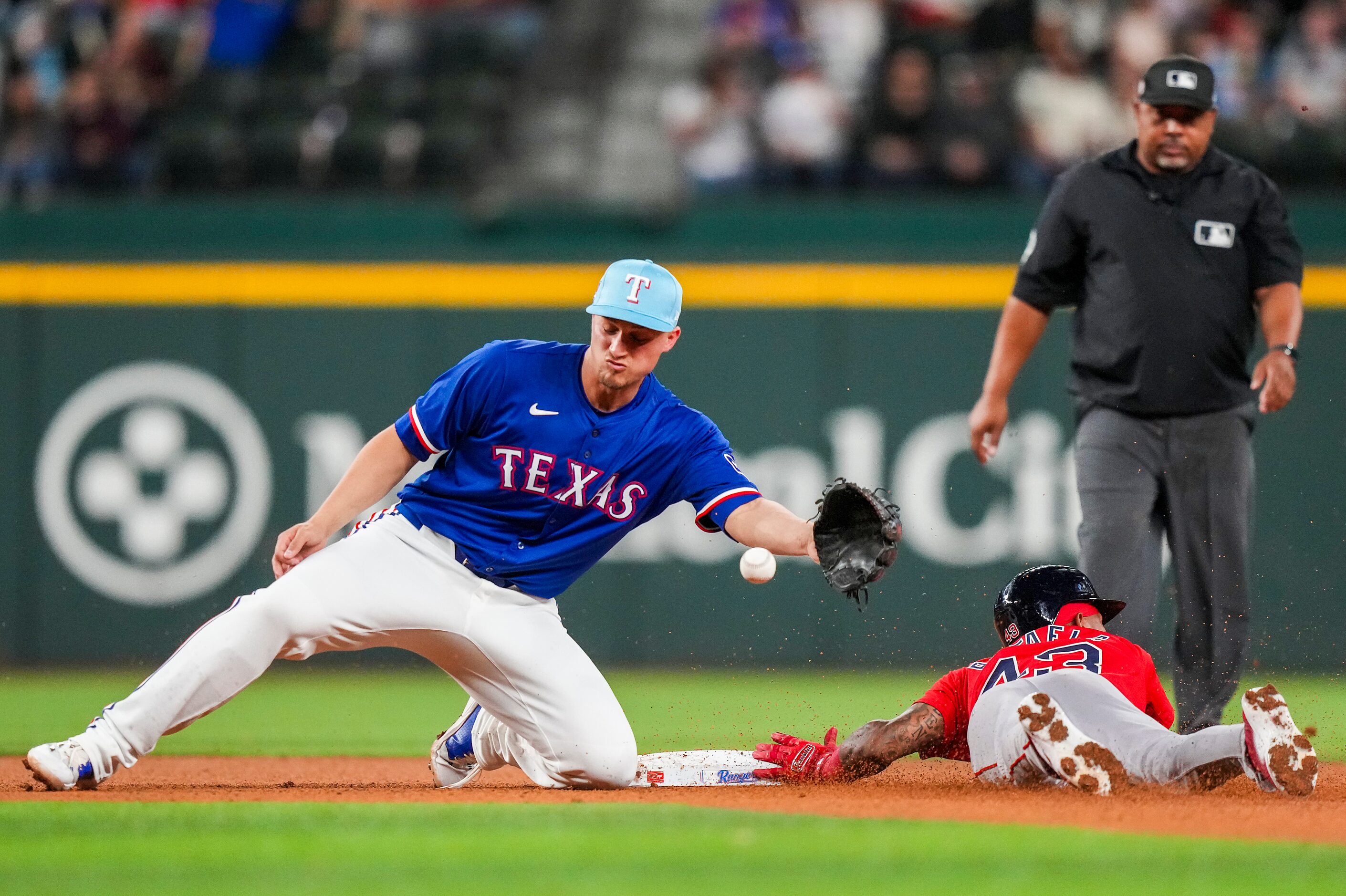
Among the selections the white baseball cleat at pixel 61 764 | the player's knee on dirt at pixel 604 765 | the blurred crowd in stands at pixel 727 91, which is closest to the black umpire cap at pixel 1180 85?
the player's knee on dirt at pixel 604 765

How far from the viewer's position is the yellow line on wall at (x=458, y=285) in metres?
10.1

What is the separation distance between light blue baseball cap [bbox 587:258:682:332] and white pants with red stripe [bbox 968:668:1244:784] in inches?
59.2

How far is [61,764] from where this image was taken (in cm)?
460

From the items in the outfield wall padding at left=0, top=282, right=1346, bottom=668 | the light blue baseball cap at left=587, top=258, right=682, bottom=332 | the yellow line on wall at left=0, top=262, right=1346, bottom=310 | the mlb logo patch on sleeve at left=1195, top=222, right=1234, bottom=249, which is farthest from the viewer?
the yellow line on wall at left=0, top=262, right=1346, bottom=310

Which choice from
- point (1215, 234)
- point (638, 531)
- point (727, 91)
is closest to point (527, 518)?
point (1215, 234)

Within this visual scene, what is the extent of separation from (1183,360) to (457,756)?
2850 millimetres

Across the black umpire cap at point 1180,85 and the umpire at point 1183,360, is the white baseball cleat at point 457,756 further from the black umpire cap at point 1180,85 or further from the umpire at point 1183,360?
the black umpire cap at point 1180,85

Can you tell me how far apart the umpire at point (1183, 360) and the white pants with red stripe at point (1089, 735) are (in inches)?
35.0

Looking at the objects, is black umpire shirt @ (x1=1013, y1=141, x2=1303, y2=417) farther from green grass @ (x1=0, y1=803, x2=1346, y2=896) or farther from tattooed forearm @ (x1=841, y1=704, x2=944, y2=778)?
green grass @ (x1=0, y1=803, x2=1346, y2=896)

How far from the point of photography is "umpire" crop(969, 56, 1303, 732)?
18.7 feet

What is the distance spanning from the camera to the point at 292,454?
10.1m

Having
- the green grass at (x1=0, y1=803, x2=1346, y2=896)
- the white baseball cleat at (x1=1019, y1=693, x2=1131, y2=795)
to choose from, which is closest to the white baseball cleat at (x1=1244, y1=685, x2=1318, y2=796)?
the white baseball cleat at (x1=1019, y1=693, x2=1131, y2=795)

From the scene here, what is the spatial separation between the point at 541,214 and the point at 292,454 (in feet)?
7.13

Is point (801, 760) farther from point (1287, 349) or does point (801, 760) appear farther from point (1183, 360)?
point (1287, 349)
